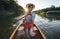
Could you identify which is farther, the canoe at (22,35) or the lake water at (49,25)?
the lake water at (49,25)

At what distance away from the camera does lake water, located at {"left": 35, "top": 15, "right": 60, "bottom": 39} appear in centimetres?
227

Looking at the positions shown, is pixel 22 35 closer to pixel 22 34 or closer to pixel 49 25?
pixel 22 34

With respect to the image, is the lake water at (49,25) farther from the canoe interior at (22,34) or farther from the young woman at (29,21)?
the young woman at (29,21)

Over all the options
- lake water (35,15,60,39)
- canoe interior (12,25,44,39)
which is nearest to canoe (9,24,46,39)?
canoe interior (12,25,44,39)

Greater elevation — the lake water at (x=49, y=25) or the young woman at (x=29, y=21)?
the young woman at (x=29, y=21)

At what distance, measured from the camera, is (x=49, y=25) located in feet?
8.05

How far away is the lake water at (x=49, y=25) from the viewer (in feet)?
7.46

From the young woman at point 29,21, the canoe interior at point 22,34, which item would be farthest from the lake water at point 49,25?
the young woman at point 29,21

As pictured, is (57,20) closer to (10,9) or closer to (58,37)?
(58,37)

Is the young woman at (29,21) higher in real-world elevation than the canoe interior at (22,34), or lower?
higher

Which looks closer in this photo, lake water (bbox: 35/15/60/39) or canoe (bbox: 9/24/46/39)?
canoe (bbox: 9/24/46/39)

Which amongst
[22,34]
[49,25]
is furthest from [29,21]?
[49,25]

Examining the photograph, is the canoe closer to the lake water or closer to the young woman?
the young woman

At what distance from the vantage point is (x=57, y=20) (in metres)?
2.47
